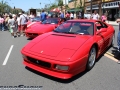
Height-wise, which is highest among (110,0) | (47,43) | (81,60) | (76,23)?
(110,0)

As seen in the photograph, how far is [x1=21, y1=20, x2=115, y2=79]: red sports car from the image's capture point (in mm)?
3486

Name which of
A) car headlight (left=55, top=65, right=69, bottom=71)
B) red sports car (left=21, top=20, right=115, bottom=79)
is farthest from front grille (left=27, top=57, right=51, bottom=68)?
car headlight (left=55, top=65, right=69, bottom=71)

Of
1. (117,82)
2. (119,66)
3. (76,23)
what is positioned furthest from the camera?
(76,23)

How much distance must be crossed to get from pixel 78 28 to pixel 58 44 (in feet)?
4.05

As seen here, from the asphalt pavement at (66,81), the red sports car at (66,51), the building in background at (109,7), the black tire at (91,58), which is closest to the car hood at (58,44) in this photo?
the red sports car at (66,51)

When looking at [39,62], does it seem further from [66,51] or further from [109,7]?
[109,7]

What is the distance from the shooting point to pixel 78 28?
5.04m

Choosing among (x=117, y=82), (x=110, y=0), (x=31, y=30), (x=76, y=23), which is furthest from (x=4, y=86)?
(x=110, y=0)

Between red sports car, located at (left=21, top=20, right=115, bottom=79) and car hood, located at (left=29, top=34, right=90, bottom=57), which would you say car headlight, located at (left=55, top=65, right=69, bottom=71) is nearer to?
red sports car, located at (left=21, top=20, right=115, bottom=79)

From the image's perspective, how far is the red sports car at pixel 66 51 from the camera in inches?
137

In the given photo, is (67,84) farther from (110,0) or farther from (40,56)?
(110,0)

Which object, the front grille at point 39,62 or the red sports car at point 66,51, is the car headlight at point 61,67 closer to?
the red sports car at point 66,51

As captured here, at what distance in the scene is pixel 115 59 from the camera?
5.32 metres

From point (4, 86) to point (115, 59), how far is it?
3517 millimetres
